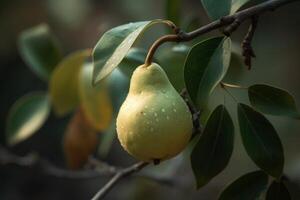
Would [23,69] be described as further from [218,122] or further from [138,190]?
[218,122]

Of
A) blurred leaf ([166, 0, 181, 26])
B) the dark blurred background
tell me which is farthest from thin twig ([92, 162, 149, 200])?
the dark blurred background

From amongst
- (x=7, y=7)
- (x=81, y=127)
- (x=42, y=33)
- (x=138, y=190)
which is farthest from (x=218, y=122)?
(x=7, y=7)

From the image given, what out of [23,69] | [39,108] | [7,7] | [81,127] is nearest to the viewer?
[81,127]

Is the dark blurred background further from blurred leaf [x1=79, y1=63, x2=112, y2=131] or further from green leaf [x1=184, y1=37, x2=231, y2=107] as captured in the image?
green leaf [x1=184, y1=37, x2=231, y2=107]

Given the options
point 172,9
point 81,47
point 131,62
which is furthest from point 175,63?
point 81,47

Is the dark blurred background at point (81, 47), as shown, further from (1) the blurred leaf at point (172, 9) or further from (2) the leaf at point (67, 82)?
(1) the blurred leaf at point (172, 9)

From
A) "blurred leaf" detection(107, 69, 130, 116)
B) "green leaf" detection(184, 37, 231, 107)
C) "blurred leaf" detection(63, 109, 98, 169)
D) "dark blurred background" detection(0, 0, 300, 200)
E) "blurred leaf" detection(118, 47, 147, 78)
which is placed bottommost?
"dark blurred background" detection(0, 0, 300, 200)

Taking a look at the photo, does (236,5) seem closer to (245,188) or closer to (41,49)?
(245,188)
